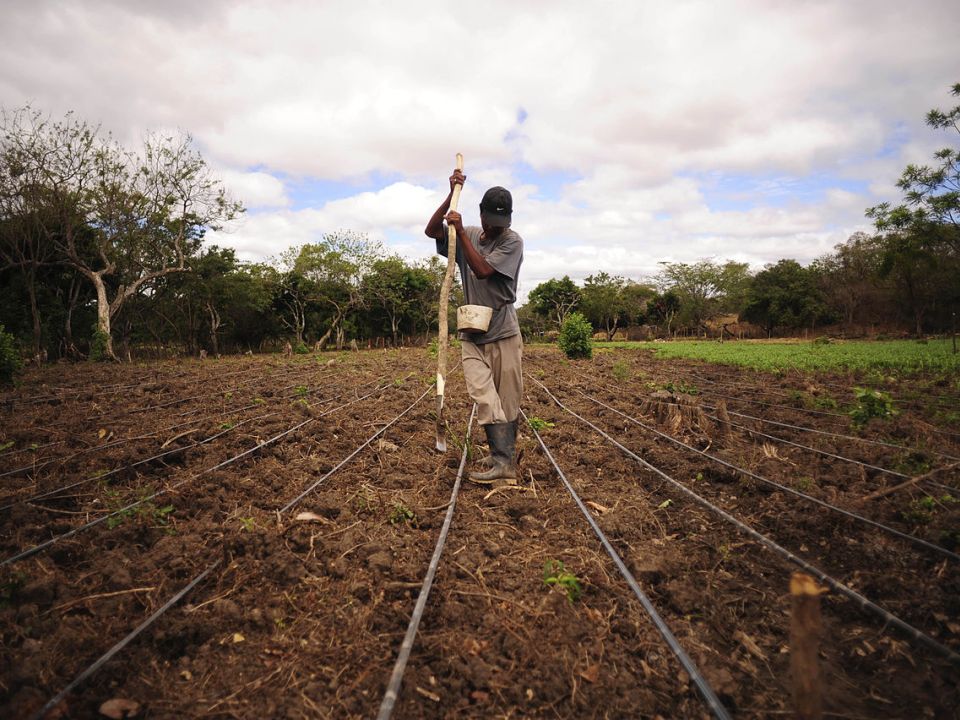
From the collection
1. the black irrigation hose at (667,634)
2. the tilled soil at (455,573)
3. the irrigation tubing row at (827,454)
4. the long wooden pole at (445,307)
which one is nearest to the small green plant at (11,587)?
the tilled soil at (455,573)

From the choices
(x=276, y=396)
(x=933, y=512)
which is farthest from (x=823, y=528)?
(x=276, y=396)

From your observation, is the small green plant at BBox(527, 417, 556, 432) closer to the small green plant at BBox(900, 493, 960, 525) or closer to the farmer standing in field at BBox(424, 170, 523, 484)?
the farmer standing in field at BBox(424, 170, 523, 484)

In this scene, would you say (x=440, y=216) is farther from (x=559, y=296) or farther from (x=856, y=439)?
(x=559, y=296)

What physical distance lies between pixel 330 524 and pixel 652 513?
2418 mm

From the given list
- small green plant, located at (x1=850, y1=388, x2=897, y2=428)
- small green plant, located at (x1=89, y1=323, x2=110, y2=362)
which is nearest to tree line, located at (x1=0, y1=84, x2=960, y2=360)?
small green plant, located at (x1=89, y1=323, x2=110, y2=362)

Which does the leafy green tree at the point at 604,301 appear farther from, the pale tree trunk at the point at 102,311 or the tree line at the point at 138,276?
the pale tree trunk at the point at 102,311

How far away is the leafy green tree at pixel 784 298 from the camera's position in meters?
39.9

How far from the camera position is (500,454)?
14.3ft

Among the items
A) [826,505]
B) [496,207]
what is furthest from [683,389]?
[496,207]

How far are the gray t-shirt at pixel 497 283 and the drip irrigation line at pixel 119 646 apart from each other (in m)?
2.52

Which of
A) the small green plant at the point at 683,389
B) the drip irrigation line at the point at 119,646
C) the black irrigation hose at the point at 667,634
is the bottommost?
the black irrigation hose at the point at 667,634

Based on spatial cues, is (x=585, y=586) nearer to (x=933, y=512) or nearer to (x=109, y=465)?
(x=933, y=512)

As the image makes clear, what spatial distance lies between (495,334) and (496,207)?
104 cm

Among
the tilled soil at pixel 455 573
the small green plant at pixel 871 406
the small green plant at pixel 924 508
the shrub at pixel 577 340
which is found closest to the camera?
the tilled soil at pixel 455 573
